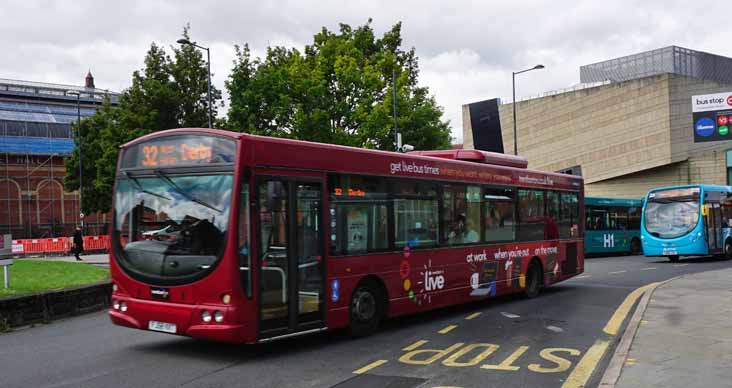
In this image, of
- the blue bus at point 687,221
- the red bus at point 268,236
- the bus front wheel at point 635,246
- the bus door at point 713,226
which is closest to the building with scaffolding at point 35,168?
the bus front wheel at point 635,246

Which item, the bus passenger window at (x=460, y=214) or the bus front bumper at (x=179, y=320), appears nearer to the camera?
the bus front bumper at (x=179, y=320)

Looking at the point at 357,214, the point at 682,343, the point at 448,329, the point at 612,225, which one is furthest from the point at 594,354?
the point at 612,225

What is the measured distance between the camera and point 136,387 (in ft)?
23.8

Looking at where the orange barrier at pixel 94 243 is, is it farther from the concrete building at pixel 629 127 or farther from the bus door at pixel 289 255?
the bus door at pixel 289 255

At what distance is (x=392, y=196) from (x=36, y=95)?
6483 centimetres

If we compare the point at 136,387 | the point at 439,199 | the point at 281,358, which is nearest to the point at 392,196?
the point at 439,199

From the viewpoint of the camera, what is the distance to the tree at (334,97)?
38156 millimetres

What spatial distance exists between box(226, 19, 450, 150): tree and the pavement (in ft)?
86.5

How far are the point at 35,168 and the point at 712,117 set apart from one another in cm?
5312

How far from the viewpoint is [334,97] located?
42.5 meters

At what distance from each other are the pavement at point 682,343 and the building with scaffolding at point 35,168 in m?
51.5

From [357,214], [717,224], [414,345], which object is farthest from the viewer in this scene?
[717,224]

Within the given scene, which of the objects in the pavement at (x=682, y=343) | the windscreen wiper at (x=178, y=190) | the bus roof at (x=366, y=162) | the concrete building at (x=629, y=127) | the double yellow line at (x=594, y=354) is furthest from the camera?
the concrete building at (x=629, y=127)

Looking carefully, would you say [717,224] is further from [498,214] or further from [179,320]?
[179,320]
